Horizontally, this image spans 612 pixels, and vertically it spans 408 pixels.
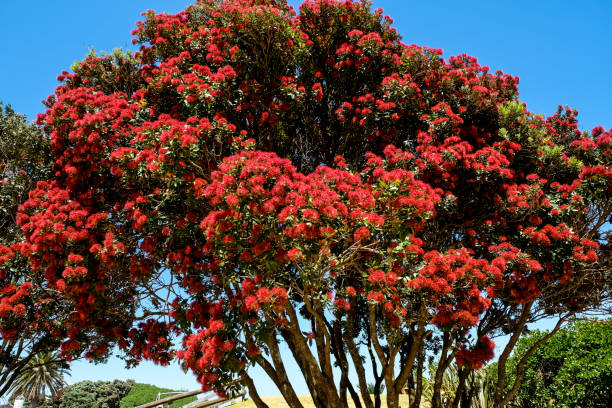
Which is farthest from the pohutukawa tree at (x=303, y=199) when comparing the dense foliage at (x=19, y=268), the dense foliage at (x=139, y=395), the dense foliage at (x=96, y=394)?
the dense foliage at (x=96, y=394)

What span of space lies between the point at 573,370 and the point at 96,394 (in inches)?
1561

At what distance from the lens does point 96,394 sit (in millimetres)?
37812

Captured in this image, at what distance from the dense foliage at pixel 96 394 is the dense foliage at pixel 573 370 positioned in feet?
122

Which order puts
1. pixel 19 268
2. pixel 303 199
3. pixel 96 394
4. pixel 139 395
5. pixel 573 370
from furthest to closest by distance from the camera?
1. pixel 96 394
2. pixel 139 395
3. pixel 573 370
4. pixel 19 268
5. pixel 303 199

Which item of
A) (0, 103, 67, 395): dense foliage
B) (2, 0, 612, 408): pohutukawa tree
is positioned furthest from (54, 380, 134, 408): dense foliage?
(2, 0, 612, 408): pohutukawa tree

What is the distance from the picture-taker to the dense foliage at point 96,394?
3712 centimetres

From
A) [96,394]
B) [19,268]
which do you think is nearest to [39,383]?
[96,394]

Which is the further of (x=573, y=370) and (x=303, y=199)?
(x=573, y=370)

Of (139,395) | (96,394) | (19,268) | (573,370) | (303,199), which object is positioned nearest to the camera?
(303,199)

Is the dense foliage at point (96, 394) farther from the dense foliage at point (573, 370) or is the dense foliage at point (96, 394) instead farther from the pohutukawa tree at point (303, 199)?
the dense foliage at point (573, 370)

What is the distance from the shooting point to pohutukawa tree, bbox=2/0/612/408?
6.83m

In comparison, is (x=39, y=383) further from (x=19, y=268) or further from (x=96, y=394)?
(x=19, y=268)

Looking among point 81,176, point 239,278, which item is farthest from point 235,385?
point 81,176

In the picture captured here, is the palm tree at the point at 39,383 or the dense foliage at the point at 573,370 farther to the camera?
the palm tree at the point at 39,383
